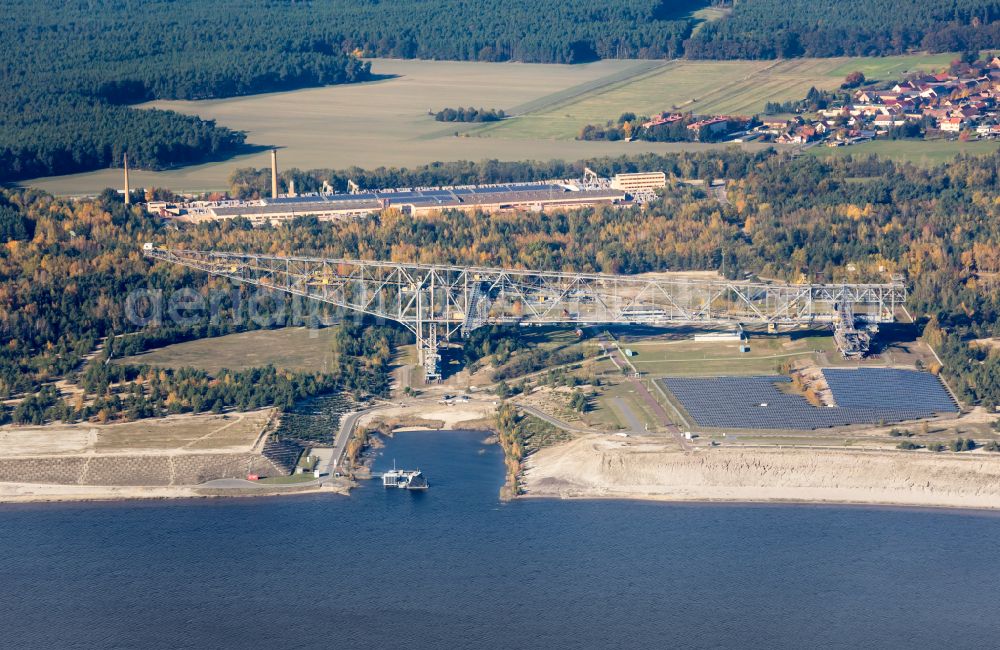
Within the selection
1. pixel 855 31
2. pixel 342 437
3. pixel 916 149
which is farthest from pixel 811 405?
pixel 855 31

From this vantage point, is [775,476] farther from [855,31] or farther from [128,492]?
[855,31]

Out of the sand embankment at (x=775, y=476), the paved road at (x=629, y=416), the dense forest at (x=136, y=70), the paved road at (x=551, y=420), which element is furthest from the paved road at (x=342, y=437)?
the dense forest at (x=136, y=70)

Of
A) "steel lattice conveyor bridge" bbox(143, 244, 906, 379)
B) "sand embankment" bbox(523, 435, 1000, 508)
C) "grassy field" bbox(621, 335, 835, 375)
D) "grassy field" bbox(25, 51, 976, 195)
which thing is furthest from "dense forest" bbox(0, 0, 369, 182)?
"sand embankment" bbox(523, 435, 1000, 508)

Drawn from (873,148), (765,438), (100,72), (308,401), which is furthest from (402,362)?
(100,72)

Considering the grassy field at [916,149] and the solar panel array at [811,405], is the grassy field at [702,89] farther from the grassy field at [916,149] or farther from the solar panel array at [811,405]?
the solar panel array at [811,405]

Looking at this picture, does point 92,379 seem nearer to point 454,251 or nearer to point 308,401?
point 308,401
